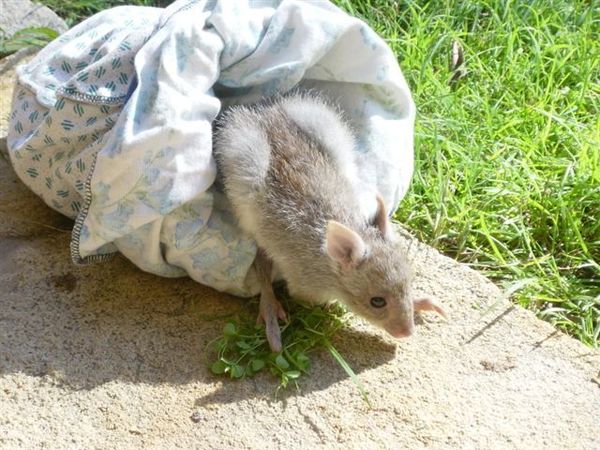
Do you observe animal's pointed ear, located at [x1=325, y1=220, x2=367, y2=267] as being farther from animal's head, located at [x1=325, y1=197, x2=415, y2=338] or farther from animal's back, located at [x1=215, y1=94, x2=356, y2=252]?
animal's back, located at [x1=215, y1=94, x2=356, y2=252]

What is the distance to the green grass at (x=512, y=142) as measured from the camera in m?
3.99

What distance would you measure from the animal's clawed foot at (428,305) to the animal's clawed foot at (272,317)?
54 centimetres

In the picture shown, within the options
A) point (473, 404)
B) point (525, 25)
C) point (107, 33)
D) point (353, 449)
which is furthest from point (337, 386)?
point (525, 25)

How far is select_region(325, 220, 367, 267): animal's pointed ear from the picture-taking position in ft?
10.9

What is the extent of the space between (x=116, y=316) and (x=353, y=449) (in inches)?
44.6

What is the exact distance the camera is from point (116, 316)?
141 inches

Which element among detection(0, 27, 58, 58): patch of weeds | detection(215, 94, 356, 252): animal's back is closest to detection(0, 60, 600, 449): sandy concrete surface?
detection(215, 94, 356, 252): animal's back

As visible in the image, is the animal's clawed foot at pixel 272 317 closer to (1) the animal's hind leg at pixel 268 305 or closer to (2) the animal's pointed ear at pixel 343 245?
(1) the animal's hind leg at pixel 268 305

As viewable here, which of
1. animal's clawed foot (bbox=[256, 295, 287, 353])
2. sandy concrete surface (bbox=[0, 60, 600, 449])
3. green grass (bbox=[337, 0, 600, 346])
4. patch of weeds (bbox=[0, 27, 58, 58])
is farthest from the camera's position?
patch of weeds (bbox=[0, 27, 58, 58])

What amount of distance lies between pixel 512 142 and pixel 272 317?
5.85 feet

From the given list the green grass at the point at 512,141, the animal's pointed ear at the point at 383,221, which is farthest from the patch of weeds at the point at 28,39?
the animal's pointed ear at the point at 383,221

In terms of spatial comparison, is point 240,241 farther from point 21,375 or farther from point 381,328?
point 21,375

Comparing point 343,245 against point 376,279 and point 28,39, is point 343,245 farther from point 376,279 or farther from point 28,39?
point 28,39

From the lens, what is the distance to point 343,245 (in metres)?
3.38
